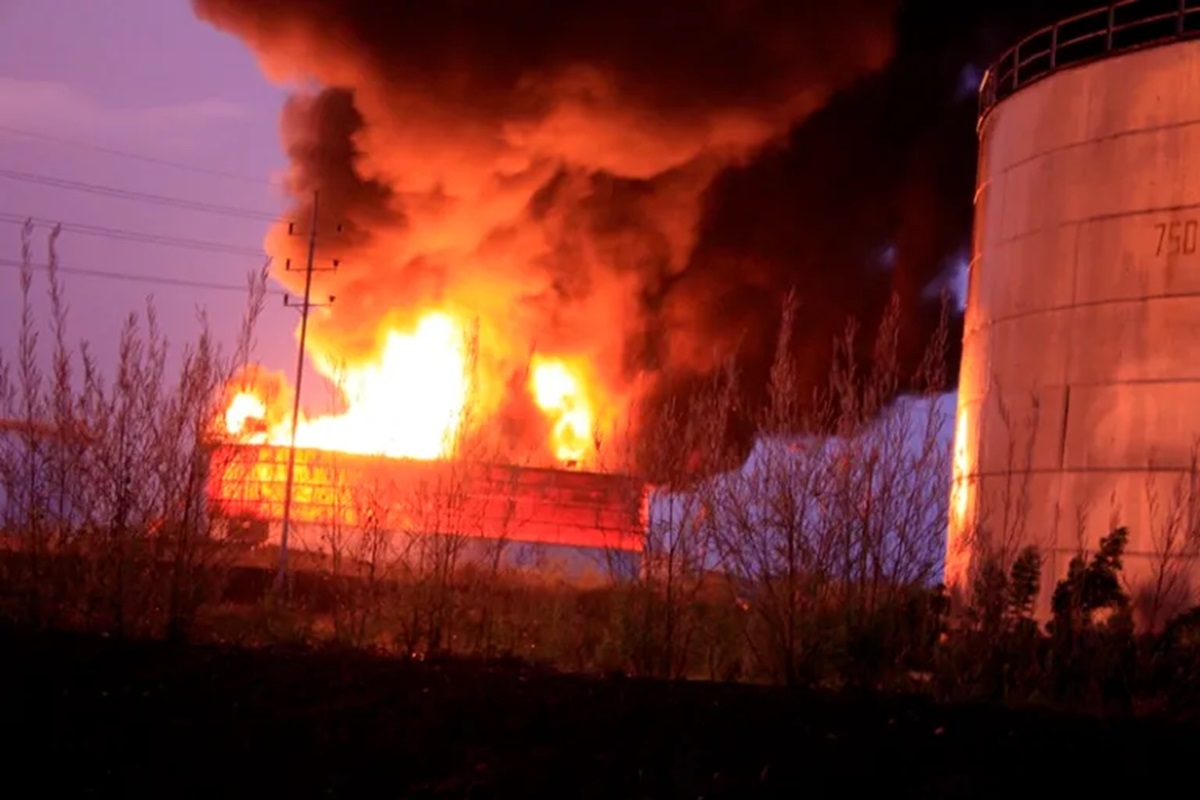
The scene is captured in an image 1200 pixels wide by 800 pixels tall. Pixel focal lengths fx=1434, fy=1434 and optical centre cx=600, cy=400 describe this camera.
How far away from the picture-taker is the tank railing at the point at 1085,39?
18234mm

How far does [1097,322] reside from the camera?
57.7 feet

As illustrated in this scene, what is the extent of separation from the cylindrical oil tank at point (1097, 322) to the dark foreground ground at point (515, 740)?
322 inches

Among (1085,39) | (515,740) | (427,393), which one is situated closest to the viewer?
(515,740)

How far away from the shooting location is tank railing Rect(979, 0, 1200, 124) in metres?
18.2

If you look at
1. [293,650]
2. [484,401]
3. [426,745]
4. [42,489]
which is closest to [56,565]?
[42,489]

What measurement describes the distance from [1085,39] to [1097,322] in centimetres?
436

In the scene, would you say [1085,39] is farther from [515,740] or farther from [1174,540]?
[515,740]

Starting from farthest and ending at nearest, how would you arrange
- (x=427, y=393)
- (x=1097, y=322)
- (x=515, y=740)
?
(x=427, y=393)
(x=1097, y=322)
(x=515, y=740)

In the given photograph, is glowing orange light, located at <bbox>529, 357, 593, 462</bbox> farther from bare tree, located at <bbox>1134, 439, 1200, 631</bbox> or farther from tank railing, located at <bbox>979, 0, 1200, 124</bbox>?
bare tree, located at <bbox>1134, 439, 1200, 631</bbox>

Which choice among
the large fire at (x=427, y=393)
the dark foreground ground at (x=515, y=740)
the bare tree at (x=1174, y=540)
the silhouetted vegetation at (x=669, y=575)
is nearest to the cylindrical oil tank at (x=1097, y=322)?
the bare tree at (x=1174, y=540)

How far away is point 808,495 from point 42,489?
20.3 ft

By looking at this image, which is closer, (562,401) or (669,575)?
(669,575)

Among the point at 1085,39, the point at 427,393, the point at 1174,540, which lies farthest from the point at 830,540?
the point at 427,393

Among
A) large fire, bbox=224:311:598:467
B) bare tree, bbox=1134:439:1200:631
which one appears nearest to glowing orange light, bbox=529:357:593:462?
large fire, bbox=224:311:598:467
